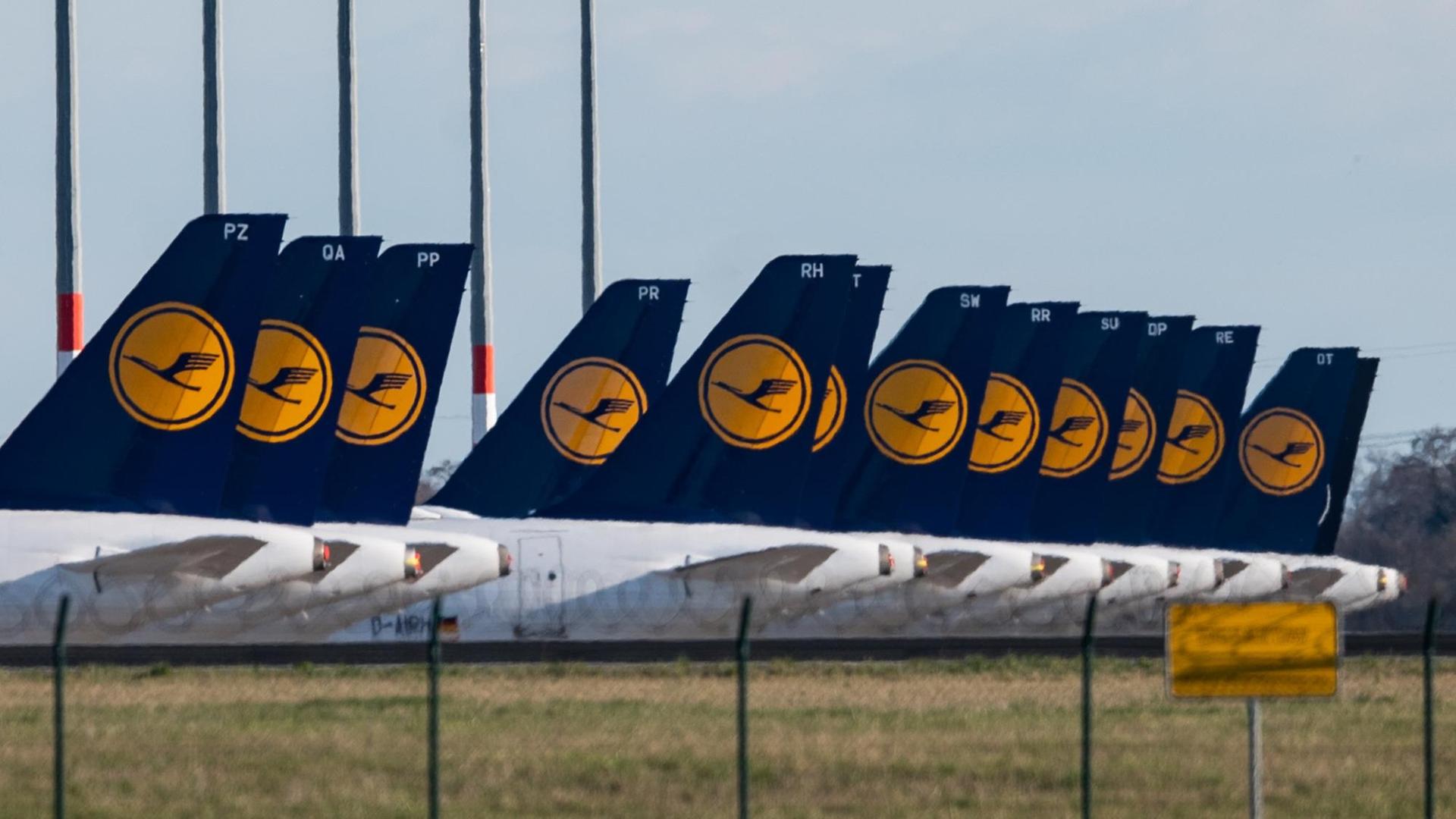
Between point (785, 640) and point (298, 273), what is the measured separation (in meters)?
12.9

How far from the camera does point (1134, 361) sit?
56.5 meters

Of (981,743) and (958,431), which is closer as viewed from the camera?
(981,743)

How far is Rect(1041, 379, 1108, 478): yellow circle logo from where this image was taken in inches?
2178

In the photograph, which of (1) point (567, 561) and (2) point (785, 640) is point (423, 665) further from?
(2) point (785, 640)

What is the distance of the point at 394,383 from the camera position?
39.0 metres

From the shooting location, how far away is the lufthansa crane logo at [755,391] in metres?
41.8

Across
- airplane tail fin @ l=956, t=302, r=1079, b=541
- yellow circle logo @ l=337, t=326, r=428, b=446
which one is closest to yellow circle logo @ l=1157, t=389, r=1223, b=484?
airplane tail fin @ l=956, t=302, r=1079, b=541

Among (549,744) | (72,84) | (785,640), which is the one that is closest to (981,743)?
(549,744)

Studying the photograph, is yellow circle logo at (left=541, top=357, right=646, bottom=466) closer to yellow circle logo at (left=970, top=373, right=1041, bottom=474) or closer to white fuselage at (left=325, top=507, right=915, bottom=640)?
white fuselage at (left=325, top=507, right=915, bottom=640)

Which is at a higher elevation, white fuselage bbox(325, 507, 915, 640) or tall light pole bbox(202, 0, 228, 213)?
tall light pole bbox(202, 0, 228, 213)

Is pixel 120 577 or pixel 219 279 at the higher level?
pixel 219 279

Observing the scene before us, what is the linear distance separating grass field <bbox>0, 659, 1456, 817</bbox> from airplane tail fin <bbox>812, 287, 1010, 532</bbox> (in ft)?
40.1

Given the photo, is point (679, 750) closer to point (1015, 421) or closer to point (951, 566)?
point (951, 566)

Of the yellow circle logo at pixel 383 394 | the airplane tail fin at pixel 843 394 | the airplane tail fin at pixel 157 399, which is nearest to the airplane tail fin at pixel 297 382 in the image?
the airplane tail fin at pixel 157 399
